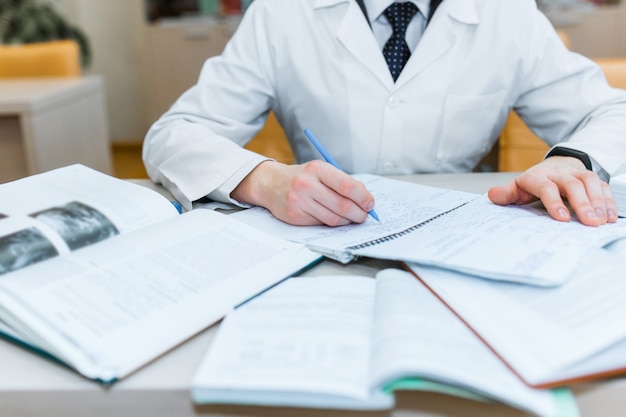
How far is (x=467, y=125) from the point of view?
1229 mm

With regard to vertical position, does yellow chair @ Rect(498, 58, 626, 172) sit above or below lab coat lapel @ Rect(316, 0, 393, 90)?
below

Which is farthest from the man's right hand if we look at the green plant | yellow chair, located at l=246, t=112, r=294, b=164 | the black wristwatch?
the green plant

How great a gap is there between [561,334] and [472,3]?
88 centimetres

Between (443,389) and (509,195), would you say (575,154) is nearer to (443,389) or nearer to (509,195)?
(509,195)

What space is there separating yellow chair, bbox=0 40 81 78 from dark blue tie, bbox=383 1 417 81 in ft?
5.22

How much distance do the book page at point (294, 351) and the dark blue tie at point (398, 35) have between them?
70 cm

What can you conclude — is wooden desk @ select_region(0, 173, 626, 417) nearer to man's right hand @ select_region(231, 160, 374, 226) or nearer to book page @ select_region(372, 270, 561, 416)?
book page @ select_region(372, 270, 561, 416)

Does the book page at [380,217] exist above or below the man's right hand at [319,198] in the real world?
below

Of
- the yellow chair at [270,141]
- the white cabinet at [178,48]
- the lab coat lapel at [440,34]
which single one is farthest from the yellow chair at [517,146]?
the white cabinet at [178,48]

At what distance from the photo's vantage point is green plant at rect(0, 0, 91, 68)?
3.72m

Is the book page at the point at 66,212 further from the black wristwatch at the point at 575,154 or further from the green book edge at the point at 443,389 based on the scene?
the black wristwatch at the point at 575,154

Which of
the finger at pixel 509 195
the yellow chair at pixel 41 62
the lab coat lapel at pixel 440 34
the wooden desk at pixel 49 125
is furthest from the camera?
the yellow chair at pixel 41 62

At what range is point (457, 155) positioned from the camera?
125 centimetres

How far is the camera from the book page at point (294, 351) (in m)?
0.44
